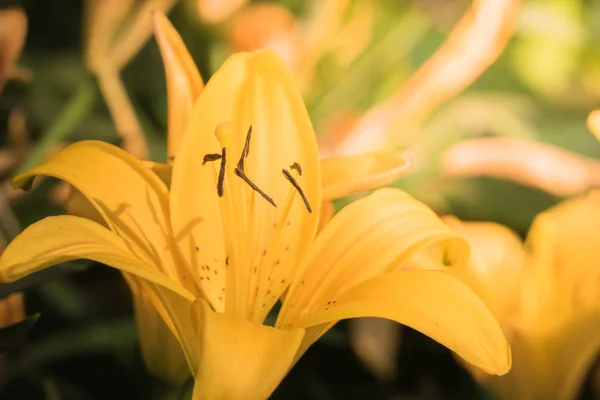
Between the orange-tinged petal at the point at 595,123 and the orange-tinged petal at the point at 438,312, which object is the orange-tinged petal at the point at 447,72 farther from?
the orange-tinged petal at the point at 438,312

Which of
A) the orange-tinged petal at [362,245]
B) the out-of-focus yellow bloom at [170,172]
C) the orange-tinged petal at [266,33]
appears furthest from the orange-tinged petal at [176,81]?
the orange-tinged petal at [266,33]

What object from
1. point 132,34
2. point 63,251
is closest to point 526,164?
point 132,34

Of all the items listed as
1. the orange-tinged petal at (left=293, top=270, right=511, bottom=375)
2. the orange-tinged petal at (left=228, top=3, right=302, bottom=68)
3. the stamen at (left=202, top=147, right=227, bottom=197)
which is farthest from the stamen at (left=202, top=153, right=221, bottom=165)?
the orange-tinged petal at (left=228, top=3, right=302, bottom=68)

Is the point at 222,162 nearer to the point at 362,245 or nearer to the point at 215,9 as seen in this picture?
the point at 362,245

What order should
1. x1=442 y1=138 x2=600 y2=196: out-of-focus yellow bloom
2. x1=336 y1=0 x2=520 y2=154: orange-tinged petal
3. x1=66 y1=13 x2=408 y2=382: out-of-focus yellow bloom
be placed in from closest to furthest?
x1=66 y1=13 x2=408 y2=382: out-of-focus yellow bloom
x1=336 y1=0 x2=520 y2=154: orange-tinged petal
x1=442 y1=138 x2=600 y2=196: out-of-focus yellow bloom

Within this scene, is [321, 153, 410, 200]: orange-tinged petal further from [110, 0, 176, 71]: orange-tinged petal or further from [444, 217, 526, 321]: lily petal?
[110, 0, 176, 71]: orange-tinged petal

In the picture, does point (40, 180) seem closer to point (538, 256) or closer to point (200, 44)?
point (200, 44)
